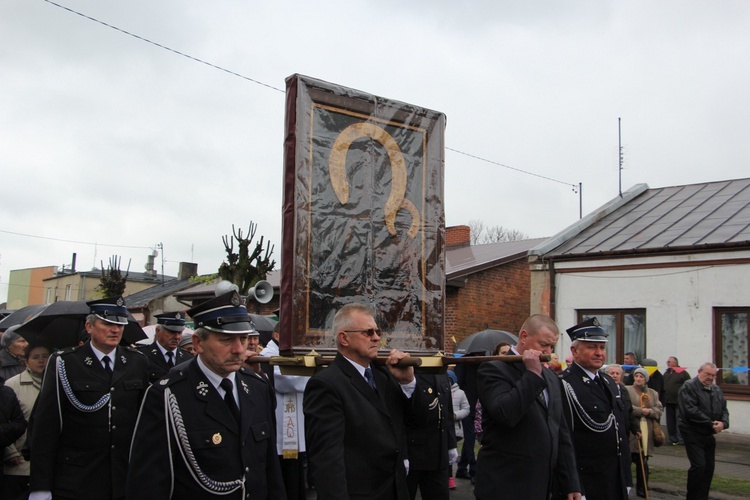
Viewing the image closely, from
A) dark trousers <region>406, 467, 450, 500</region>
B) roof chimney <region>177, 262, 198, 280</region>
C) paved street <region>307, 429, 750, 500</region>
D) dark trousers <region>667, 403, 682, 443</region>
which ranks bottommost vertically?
paved street <region>307, 429, 750, 500</region>

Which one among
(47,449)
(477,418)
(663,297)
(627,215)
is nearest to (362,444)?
(47,449)

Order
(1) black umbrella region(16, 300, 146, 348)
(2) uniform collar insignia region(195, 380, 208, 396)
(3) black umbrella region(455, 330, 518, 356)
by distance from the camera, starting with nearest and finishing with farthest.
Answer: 1. (2) uniform collar insignia region(195, 380, 208, 396)
2. (1) black umbrella region(16, 300, 146, 348)
3. (3) black umbrella region(455, 330, 518, 356)

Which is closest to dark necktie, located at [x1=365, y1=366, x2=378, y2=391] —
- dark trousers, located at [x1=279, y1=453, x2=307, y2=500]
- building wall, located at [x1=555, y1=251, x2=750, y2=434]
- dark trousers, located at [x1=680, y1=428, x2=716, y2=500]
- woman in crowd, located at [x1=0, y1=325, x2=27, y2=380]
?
dark trousers, located at [x1=279, y1=453, x2=307, y2=500]

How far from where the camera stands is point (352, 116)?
5949 mm

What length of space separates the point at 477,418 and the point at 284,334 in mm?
7190

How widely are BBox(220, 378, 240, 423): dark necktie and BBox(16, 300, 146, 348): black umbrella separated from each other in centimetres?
278

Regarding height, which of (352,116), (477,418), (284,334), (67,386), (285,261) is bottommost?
(477,418)

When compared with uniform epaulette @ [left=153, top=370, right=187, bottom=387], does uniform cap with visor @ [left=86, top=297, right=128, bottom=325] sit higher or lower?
higher

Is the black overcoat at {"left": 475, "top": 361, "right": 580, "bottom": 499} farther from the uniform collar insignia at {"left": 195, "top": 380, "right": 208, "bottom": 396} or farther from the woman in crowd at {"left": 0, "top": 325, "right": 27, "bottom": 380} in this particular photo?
the woman in crowd at {"left": 0, "top": 325, "right": 27, "bottom": 380}

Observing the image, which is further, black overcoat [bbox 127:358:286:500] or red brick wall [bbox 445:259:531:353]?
red brick wall [bbox 445:259:531:353]

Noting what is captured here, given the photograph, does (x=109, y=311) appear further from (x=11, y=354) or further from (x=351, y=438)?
(x=11, y=354)

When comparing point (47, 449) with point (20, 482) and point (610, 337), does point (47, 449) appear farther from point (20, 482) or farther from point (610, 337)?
point (610, 337)

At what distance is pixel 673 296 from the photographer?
17859mm

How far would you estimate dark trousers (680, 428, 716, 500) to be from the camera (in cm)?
965
